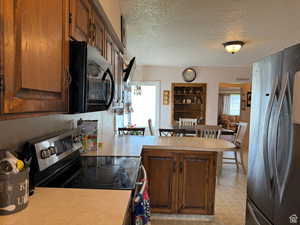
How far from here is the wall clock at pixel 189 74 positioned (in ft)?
20.2

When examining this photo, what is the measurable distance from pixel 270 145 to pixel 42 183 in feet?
4.68

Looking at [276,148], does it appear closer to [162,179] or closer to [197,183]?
[197,183]

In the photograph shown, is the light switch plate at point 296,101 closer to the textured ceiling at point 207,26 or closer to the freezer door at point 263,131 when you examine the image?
the freezer door at point 263,131

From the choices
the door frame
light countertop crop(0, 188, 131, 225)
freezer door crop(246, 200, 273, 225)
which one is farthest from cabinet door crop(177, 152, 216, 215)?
the door frame

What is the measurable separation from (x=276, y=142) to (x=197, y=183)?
1165 millimetres

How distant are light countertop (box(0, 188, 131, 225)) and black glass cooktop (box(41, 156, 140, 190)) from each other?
0.09 m

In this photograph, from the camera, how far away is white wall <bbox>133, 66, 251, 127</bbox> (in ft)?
20.3

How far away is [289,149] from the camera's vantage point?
126 cm

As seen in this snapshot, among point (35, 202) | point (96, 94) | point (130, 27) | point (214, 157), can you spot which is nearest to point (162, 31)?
point (130, 27)

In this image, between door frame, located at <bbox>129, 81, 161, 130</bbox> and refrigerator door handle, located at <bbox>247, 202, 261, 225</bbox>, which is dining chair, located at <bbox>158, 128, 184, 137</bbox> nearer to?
refrigerator door handle, located at <bbox>247, 202, 261, 225</bbox>

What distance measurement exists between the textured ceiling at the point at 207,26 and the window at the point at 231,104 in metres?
4.83

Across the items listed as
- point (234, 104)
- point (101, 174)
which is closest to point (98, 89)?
point (101, 174)

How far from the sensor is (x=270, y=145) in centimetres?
146

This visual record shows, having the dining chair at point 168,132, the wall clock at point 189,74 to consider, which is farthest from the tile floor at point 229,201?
the wall clock at point 189,74
